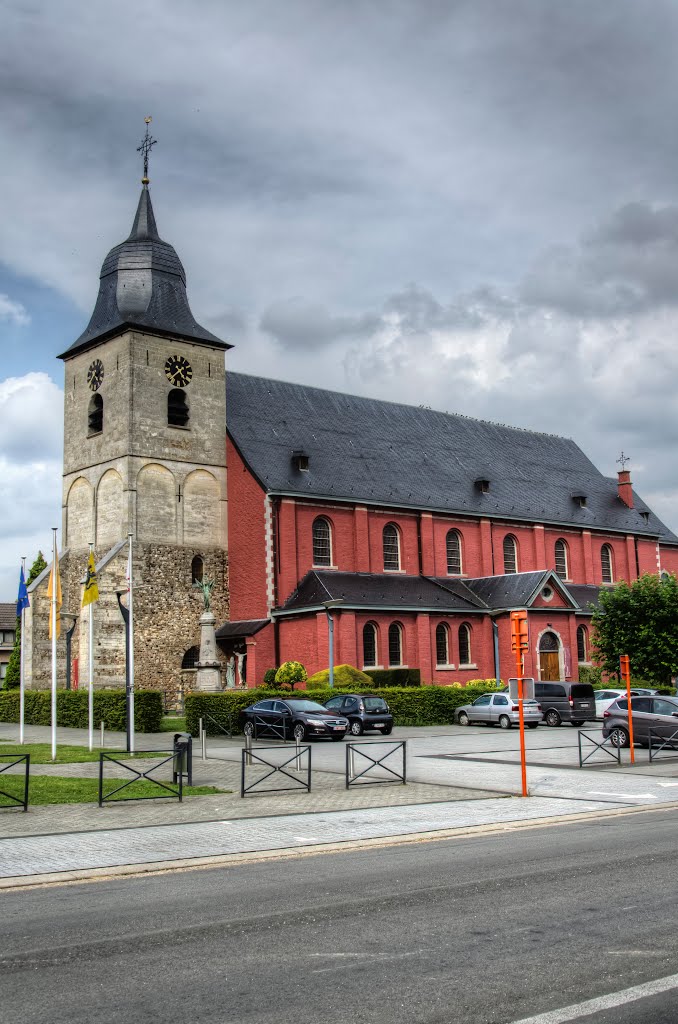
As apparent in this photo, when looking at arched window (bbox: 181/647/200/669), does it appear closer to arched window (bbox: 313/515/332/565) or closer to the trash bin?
arched window (bbox: 313/515/332/565)

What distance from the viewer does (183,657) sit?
4162 cm

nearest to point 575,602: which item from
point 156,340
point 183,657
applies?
point 183,657

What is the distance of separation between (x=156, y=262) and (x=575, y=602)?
2550cm

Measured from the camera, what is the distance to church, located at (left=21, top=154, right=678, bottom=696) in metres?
41.1

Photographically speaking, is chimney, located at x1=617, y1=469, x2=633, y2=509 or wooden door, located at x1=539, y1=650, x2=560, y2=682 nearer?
wooden door, located at x1=539, y1=650, x2=560, y2=682

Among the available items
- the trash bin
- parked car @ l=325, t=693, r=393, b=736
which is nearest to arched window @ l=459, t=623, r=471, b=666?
parked car @ l=325, t=693, r=393, b=736

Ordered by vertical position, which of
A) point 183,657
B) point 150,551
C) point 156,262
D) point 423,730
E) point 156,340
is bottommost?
point 423,730

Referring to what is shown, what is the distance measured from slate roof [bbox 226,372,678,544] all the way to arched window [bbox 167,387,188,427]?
2.30m

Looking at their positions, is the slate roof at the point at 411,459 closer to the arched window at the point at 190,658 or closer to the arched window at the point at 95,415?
the arched window at the point at 95,415

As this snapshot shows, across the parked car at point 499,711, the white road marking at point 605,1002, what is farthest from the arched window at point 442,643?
the white road marking at point 605,1002

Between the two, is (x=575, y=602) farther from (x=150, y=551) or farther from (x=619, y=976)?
(x=619, y=976)

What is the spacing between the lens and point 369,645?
137ft

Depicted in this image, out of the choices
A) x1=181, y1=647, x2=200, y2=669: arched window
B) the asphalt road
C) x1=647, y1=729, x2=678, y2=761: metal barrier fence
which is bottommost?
x1=647, y1=729, x2=678, y2=761: metal barrier fence

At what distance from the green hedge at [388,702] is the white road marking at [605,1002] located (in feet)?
81.1
